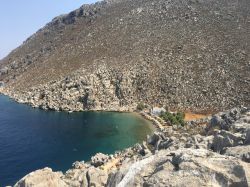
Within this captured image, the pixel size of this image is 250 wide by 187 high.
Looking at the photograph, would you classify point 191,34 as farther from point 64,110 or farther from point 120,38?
point 64,110

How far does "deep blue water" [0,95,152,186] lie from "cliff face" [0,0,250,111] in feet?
37.4

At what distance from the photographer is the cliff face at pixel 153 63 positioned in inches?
4751

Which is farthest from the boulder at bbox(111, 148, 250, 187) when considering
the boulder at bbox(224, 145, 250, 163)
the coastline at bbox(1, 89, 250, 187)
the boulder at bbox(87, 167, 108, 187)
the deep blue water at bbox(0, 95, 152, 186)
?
the deep blue water at bbox(0, 95, 152, 186)

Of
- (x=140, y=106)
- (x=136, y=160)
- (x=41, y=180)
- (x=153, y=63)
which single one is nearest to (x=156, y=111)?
(x=140, y=106)

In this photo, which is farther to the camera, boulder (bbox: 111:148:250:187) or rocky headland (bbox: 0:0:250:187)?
rocky headland (bbox: 0:0:250:187)

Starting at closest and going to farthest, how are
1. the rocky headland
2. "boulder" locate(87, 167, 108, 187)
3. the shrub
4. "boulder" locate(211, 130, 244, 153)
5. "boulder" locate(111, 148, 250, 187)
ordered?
"boulder" locate(111, 148, 250, 187)
"boulder" locate(211, 130, 244, 153)
"boulder" locate(87, 167, 108, 187)
the shrub
the rocky headland

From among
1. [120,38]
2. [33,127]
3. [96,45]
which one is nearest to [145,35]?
[120,38]

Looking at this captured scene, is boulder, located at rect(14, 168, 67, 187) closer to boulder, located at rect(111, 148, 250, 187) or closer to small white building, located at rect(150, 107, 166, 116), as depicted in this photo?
boulder, located at rect(111, 148, 250, 187)

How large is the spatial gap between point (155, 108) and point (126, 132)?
796 inches

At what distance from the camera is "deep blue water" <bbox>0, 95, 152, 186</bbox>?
7275cm

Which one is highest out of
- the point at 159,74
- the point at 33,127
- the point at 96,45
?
the point at 96,45

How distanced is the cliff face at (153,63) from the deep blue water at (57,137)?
37.4 ft

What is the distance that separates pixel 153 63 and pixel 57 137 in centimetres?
5290

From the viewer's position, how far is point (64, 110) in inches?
4872
